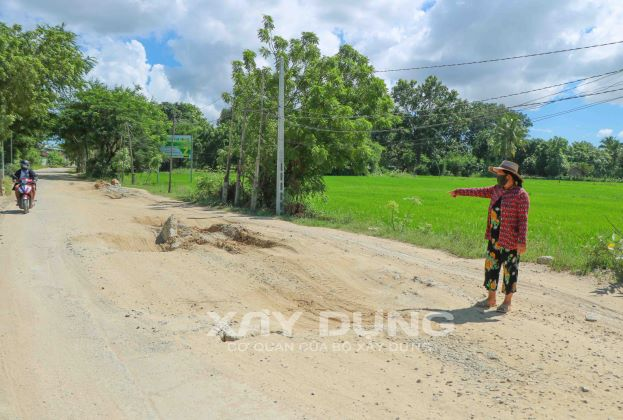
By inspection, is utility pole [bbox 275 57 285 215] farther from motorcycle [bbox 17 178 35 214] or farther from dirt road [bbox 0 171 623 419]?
dirt road [bbox 0 171 623 419]

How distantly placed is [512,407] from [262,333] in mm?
2413

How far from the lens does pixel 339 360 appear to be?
4.38 meters

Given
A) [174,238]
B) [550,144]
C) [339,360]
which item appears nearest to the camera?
[339,360]

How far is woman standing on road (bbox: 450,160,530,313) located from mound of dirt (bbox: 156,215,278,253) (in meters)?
4.91

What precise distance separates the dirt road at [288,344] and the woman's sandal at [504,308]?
168 millimetres

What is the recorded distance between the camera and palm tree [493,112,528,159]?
66438 mm

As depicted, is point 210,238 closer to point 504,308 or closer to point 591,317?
point 504,308

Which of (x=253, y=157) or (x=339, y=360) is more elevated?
(x=253, y=157)

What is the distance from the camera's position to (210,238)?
10.4 meters

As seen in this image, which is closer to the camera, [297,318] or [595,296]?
[297,318]

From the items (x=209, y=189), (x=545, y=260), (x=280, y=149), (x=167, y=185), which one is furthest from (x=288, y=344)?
(x=167, y=185)

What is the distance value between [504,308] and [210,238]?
6.45 meters

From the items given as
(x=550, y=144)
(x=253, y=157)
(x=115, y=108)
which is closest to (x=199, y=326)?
(x=253, y=157)

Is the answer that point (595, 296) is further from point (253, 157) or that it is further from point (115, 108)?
point (115, 108)
